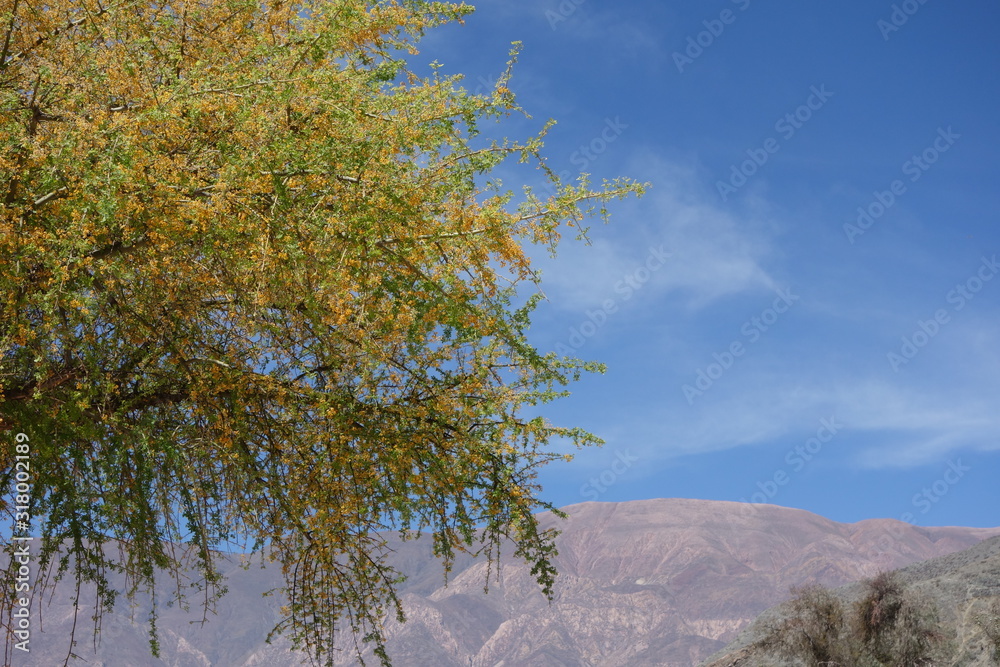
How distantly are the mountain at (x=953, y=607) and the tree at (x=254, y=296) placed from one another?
3.84 m

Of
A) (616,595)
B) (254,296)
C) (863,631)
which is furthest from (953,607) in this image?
(616,595)

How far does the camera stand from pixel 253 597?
180375mm

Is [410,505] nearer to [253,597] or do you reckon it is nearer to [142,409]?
[142,409]

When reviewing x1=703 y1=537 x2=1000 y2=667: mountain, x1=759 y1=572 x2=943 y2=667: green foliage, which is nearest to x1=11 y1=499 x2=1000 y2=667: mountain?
x1=703 y1=537 x2=1000 y2=667: mountain

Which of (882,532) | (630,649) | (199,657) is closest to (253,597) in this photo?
(199,657)

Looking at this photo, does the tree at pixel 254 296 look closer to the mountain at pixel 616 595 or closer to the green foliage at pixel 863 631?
the green foliage at pixel 863 631

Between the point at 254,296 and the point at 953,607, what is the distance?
25.1ft

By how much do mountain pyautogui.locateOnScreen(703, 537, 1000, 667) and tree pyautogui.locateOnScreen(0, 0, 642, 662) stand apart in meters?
3.84

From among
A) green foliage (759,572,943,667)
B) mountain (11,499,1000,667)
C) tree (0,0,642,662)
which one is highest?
mountain (11,499,1000,667)

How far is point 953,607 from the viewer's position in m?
9.12

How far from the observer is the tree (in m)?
5.70

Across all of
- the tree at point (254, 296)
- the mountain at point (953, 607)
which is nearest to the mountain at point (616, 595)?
the mountain at point (953, 607)

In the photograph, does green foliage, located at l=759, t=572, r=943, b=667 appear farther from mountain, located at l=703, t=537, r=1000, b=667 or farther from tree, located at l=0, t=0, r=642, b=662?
tree, located at l=0, t=0, r=642, b=662

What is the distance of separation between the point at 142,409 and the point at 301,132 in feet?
8.47
